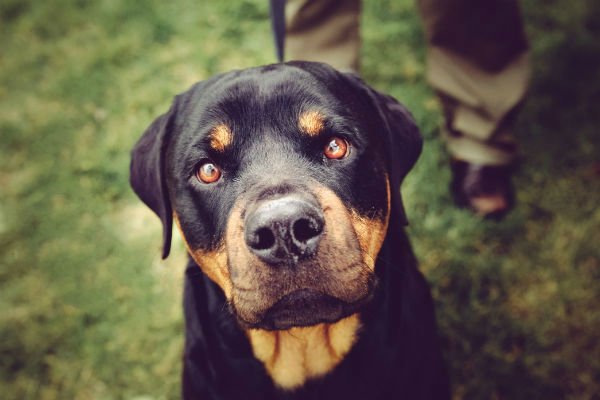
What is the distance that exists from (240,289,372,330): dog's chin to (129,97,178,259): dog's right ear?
0.59 meters

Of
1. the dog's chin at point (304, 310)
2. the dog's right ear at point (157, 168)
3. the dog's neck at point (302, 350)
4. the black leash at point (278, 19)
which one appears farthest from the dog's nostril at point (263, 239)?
the black leash at point (278, 19)

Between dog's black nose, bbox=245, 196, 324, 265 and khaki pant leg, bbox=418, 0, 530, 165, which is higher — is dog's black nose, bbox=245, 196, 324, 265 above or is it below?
above

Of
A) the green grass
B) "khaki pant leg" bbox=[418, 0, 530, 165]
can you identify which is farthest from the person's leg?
the green grass

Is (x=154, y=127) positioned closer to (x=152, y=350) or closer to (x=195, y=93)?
(x=195, y=93)

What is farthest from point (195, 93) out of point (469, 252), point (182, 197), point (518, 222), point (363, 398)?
point (518, 222)

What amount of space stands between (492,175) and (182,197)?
1974 millimetres

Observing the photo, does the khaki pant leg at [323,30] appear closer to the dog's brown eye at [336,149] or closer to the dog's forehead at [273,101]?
the dog's forehead at [273,101]

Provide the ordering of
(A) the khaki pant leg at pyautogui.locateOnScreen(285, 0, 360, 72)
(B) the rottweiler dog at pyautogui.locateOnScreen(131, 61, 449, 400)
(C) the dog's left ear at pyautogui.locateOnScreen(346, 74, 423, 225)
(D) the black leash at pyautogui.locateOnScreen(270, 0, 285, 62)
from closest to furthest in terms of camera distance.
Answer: (B) the rottweiler dog at pyautogui.locateOnScreen(131, 61, 449, 400) → (C) the dog's left ear at pyautogui.locateOnScreen(346, 74, 423, 225) → (D) the black leash at pyautogui.locateOnScreen(270, 0, 285, 62) → (A) the khaki pant leg at pyautogui.locateOnScreen(285, 0, 360, 72)

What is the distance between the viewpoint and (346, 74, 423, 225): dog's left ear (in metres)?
1.94

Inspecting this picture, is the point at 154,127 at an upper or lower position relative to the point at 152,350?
upper

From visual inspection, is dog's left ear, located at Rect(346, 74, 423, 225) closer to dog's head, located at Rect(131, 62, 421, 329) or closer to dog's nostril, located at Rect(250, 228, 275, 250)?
dog's head, located at Rect(131, 62, 421, 329)

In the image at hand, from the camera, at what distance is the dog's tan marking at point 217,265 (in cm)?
170

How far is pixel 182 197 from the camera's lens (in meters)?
1.88

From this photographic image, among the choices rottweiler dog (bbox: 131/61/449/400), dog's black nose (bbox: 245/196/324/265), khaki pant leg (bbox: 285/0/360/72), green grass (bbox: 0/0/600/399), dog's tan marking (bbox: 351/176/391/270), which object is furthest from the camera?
khaki pant leg (bbox: 285/0/360/72)
